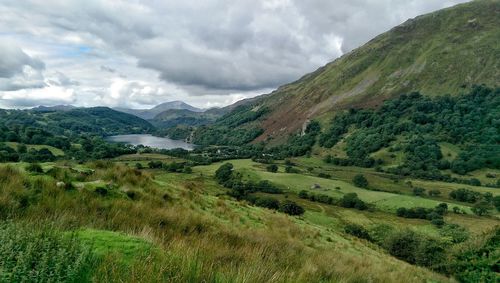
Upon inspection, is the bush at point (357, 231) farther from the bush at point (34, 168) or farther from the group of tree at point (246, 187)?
the bush at point (34, 168)

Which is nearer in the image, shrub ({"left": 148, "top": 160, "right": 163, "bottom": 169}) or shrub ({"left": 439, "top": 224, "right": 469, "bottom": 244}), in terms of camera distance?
shrub ({"left": 439, "top": 224, "right": 469, "bottom": 244})

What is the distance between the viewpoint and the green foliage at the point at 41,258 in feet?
13.2

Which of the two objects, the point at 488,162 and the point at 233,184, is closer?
the point at 233,184

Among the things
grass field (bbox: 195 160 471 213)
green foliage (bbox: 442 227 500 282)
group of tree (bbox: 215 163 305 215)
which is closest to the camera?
green foliage (bbox: 442 227 500 282)

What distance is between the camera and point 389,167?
644 ft

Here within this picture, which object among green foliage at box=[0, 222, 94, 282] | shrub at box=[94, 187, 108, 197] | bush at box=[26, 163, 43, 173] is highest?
green foliage at box=[0, 222, 94, 282]

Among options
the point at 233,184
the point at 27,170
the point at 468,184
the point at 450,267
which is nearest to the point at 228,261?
the point at 27,170

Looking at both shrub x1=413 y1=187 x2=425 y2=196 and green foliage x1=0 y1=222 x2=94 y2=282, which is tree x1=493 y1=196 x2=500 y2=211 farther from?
green foliage x1=0 y1=222 x2=94 y2=282

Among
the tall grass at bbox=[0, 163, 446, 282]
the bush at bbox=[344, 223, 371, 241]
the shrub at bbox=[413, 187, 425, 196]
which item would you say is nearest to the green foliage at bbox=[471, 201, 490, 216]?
the shrub at bbox=[413, 187, 425, 196]

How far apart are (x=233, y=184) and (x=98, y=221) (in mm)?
116446

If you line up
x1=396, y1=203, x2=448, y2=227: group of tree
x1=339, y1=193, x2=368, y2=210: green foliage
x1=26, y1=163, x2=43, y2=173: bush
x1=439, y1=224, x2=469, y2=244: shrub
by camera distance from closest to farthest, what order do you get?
x1=26, y1=163, x2=43, y2=173: bush
x1=439, y1=224, x2=469, y2=244: shrub
x1=396, y1=203, x2=448, y2=227: group of tree
x1=339, y1=193, x2=368, y2=210: green foliage

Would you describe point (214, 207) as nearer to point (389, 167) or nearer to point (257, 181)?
point (257, 181)

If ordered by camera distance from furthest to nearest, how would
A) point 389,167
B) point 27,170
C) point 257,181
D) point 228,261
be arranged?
point 389,167 < point 257,181 < point 27,170 < point 228,261

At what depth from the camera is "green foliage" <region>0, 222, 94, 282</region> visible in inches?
158
